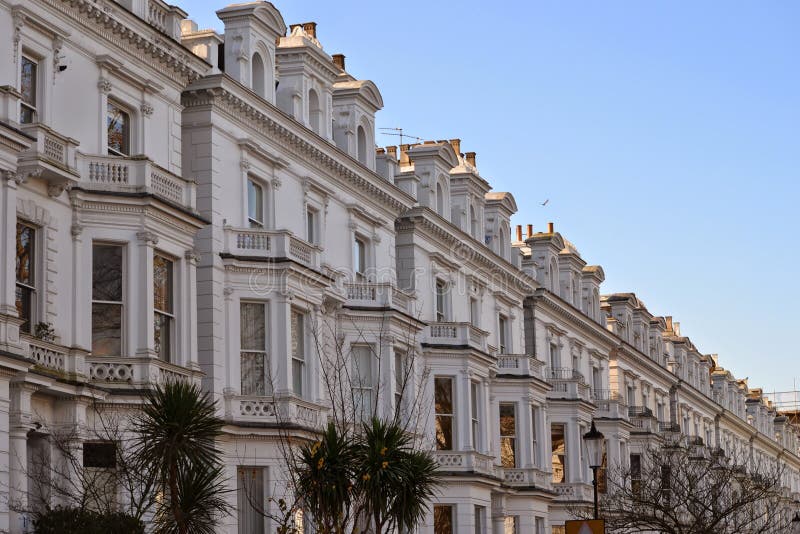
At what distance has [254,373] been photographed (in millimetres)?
38656

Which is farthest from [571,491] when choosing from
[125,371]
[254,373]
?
[125,371]

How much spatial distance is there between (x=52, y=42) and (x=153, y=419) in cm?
1015

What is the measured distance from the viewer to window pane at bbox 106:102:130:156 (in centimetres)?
3459

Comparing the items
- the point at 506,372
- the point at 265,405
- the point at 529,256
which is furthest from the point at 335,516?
the point at 529,256

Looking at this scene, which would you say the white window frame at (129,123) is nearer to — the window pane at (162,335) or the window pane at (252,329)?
the window pane at (162,335)

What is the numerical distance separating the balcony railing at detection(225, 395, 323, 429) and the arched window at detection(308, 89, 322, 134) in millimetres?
9441

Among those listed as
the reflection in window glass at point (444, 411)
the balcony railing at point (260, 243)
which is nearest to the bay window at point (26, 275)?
the balcony railing at point (260, 243)

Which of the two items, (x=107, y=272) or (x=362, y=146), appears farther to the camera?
(x=362, y=146)

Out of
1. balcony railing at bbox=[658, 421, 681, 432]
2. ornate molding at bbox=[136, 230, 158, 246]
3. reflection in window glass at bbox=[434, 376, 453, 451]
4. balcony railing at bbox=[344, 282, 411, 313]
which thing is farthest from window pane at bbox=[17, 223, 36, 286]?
balcony railing at bbox=[658, 421, 681, 432]

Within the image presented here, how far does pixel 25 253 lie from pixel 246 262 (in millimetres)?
8320

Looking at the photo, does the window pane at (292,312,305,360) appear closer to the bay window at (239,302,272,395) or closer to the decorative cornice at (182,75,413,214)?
the bay window at (239,302,272,395)

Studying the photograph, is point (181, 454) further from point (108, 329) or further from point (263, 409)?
point (263, 409)

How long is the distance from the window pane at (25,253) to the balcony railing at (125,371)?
226 cm

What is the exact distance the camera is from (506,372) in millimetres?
57312
